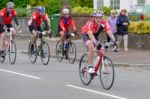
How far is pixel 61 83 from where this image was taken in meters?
15.7

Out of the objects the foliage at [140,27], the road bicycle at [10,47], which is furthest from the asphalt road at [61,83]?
the foliage at [140,27]

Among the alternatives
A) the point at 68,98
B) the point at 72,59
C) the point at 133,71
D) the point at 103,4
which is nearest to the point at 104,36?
the point at 72,59

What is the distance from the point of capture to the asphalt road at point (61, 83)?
44.7 ft

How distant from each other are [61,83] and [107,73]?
6.02 feet

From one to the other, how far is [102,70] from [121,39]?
11.5m

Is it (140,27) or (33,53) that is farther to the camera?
(140,27)

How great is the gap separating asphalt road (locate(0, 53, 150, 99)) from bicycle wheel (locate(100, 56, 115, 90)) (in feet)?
0.52

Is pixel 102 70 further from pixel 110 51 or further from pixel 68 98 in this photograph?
pixel 110 51

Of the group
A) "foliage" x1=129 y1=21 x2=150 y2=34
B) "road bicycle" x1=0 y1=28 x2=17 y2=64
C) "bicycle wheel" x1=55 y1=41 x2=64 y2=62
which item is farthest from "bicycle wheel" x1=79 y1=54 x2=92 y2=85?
"foliage" x1=129 y1=21 x2=150 y2=34

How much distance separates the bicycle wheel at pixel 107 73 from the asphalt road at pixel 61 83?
0.16 m

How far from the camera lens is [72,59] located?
70.4 ft

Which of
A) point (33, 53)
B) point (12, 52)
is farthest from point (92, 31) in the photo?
point (33, 53)

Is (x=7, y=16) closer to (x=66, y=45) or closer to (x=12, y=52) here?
(x=12, y=52)

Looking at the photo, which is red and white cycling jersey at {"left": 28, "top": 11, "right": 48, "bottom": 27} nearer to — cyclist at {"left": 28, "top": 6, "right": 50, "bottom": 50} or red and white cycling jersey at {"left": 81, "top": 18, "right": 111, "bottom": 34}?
cyclist at {"left": 28, "top": 6, "right": 50, "bottom": 50}
